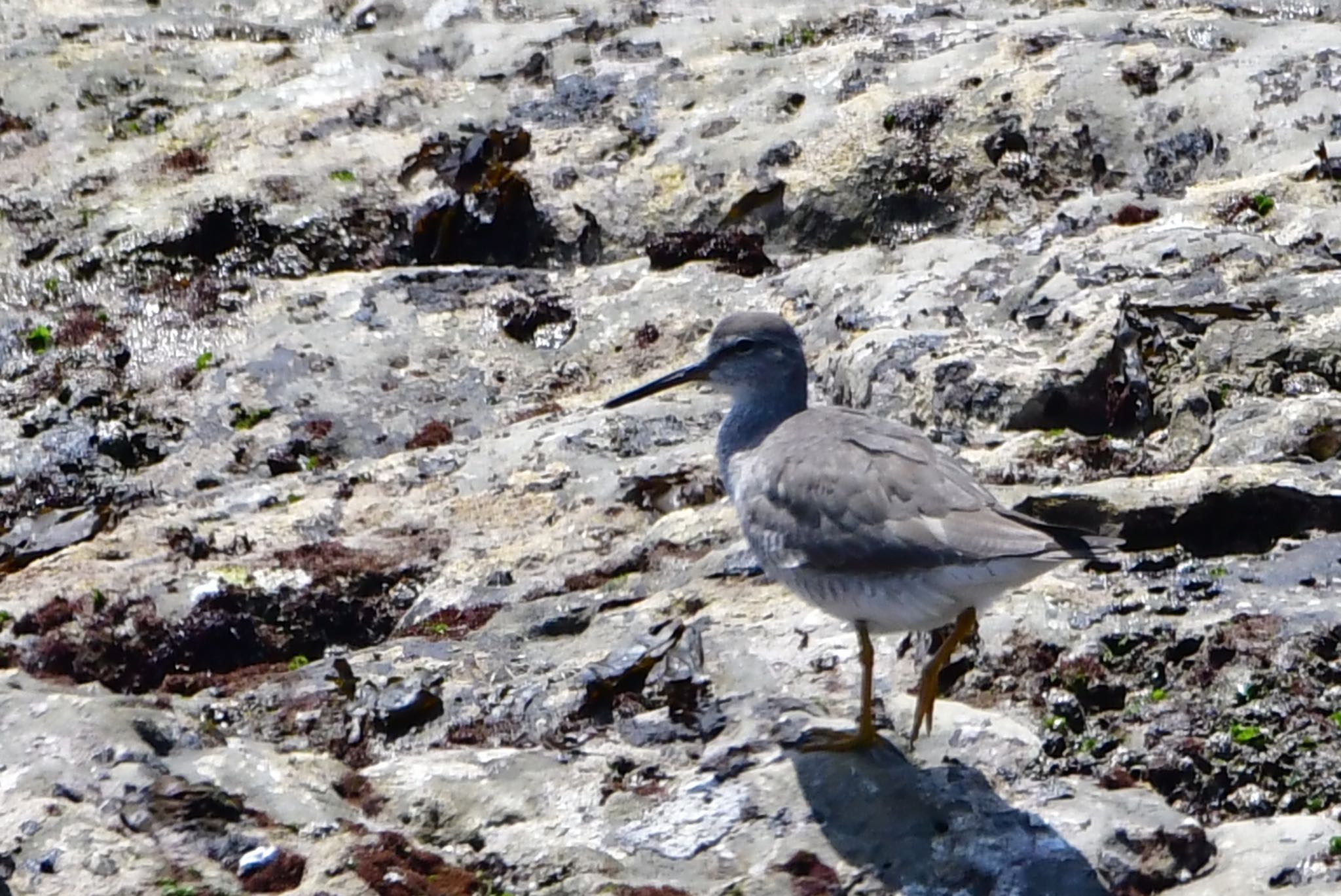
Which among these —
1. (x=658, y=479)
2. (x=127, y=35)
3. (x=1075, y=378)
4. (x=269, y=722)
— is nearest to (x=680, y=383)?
(x=658, y=479)

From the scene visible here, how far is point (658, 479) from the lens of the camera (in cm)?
1063

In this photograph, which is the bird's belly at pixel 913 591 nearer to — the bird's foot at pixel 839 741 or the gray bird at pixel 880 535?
the gray bird at pixel 880 535

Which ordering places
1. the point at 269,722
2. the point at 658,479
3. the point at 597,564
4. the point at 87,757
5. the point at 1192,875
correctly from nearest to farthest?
1. the point at 1192,875
2. the point at 87,757
3. the point at 269,722
4. the point at 597,564
5. the point at 658,479

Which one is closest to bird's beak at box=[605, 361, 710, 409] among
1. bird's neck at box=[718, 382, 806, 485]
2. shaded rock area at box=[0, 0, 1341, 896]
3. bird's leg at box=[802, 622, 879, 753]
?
bird's neck at box=[718, 382, 806, 485]

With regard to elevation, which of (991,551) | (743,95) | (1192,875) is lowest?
(1192,875)

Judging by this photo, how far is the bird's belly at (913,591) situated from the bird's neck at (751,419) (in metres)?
1.40

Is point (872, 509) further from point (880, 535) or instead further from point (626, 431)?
point (626, 431)

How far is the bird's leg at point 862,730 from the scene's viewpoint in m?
7.37

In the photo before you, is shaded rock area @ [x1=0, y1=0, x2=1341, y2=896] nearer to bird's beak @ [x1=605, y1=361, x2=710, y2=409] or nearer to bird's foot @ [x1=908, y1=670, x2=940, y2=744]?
bird's foot @ [x1=908, y1=670, x2=940, y2=744]

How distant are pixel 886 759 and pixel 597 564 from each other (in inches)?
119

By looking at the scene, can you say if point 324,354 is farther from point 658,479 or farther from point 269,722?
point 269,722

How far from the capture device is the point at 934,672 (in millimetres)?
7453

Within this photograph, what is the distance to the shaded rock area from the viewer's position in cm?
702

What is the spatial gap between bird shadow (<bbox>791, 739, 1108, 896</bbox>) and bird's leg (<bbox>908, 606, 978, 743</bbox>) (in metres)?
0.20
